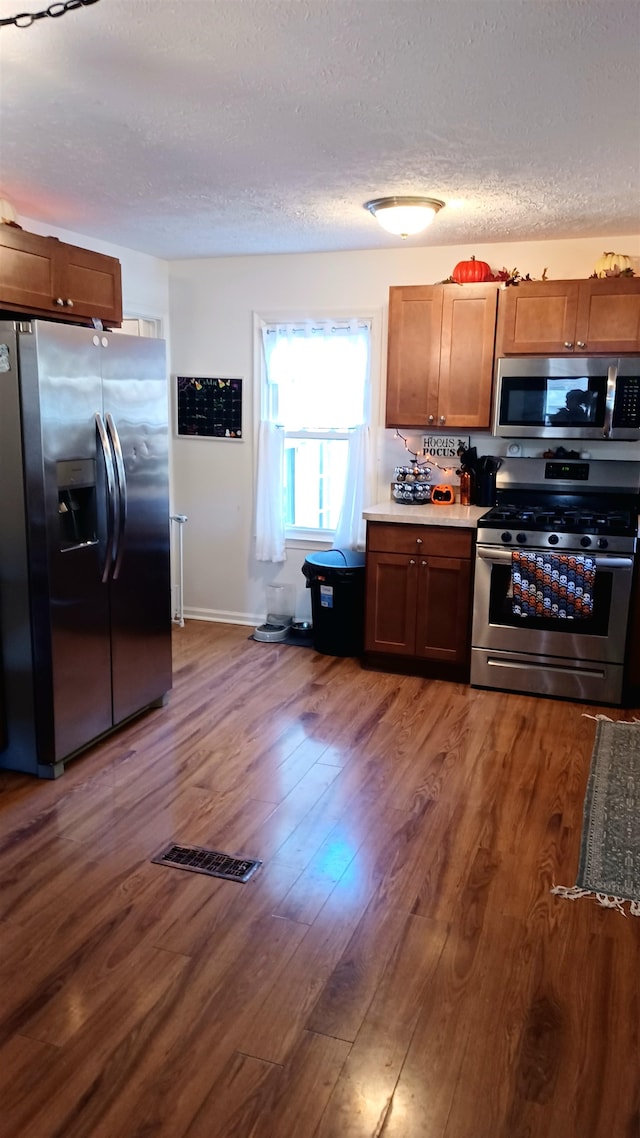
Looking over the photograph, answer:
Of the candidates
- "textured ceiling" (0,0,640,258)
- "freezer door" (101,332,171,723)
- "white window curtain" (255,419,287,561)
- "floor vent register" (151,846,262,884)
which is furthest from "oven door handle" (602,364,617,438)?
"floor vent register" (151,846,262,884)

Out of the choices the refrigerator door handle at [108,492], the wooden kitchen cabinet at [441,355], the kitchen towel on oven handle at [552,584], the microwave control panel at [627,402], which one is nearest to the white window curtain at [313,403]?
the wooden kitchen cabinet at [441,355]

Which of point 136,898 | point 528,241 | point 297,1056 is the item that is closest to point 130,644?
point 136,898

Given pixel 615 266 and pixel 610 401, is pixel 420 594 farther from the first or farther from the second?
pixel 615 266

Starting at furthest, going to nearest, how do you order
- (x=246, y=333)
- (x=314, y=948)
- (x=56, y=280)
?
1. (x=246, y=333)
2. (x=56, y=280)
3. (x=314, y=948)

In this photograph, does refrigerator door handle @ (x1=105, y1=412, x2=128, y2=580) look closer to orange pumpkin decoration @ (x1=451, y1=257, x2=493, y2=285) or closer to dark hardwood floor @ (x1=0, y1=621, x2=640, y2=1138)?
dark hardwood floor @ (x1=0, y1=621, x2=640, y2=1138)

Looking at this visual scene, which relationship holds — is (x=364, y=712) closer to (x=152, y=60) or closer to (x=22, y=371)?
(x=22, y=371)

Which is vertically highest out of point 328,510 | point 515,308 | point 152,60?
point 152,60

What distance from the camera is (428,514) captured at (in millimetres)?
4250

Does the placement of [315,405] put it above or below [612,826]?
above

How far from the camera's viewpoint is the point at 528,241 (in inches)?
172

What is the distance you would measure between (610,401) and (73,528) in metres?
2.75

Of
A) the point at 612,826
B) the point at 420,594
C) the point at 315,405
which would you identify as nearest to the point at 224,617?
the point at 315,405

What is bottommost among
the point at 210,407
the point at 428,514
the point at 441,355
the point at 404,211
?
the point at 428,514

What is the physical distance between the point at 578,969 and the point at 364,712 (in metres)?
1.91
